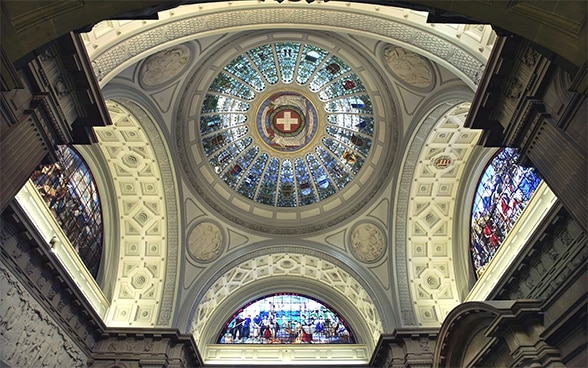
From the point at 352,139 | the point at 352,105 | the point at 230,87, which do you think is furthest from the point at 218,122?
the point at 352,139

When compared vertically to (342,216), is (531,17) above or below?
below

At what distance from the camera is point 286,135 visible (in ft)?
64.7

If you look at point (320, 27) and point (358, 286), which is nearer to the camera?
point (320, 27)

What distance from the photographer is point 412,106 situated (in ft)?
51.8

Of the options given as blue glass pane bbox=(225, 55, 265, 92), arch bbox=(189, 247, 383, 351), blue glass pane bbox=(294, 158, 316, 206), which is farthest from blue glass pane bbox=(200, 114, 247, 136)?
arch bbox=(189, 247, 383, 351)

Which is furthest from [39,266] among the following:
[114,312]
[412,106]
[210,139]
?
[412,106]

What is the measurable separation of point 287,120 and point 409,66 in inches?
258

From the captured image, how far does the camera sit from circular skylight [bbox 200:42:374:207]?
17469 mm

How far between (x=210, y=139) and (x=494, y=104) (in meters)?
13.4

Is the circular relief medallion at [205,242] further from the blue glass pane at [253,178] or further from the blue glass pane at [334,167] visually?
the blue glass pane at [334,167]

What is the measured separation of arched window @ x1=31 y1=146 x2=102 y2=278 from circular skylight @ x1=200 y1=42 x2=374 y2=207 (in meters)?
5.16

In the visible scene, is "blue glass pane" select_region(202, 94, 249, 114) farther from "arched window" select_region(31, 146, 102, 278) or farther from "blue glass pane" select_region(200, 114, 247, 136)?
"arched window" select_region(31, 146, 102, 278)

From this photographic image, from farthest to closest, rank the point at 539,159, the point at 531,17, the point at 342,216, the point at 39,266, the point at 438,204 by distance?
the point at 342,216 < the point at 438,204 < the point at 39,266 < the point at 539,159 < the point at 531,17

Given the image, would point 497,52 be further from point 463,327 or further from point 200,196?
point 200,196
